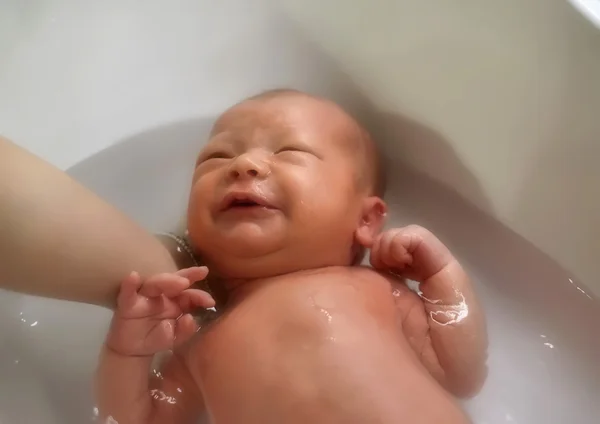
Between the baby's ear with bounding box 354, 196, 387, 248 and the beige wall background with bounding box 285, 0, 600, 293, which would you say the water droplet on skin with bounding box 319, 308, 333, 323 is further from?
the beige wall background with bounding box 285, 0, 600, 293

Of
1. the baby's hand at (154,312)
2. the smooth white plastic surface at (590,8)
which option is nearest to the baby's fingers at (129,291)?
the baby's hand at (154,312)

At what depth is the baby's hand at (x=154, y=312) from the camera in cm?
69

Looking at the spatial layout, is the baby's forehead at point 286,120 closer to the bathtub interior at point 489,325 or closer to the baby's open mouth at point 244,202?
the baby's open mouth at point 244,202

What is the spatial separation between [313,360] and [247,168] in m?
0.22

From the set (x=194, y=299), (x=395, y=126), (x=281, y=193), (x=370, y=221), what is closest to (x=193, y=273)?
(x=194, y=299)

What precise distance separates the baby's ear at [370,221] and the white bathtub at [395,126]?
0.18 m

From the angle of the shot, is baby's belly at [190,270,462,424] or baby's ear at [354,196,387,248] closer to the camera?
baby's belly at [190,270,462,424]

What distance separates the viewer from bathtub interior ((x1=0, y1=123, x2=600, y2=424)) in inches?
35.1

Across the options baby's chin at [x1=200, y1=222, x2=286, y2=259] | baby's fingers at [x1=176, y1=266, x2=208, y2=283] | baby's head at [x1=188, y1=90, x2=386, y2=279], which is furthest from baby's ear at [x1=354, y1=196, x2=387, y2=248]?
baby's fingers at [x1=176, y1=266, x2=208, y2=283]

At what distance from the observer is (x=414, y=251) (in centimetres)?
82

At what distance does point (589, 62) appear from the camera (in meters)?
0.78

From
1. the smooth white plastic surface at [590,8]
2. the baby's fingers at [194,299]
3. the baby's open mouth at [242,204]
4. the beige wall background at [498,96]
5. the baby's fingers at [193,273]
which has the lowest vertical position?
the baby's fingers at [194,299]

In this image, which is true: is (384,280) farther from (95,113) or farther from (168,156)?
(95,113)

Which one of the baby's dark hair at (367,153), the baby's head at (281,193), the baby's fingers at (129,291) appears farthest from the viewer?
the baby's dark hair at (367,153)
